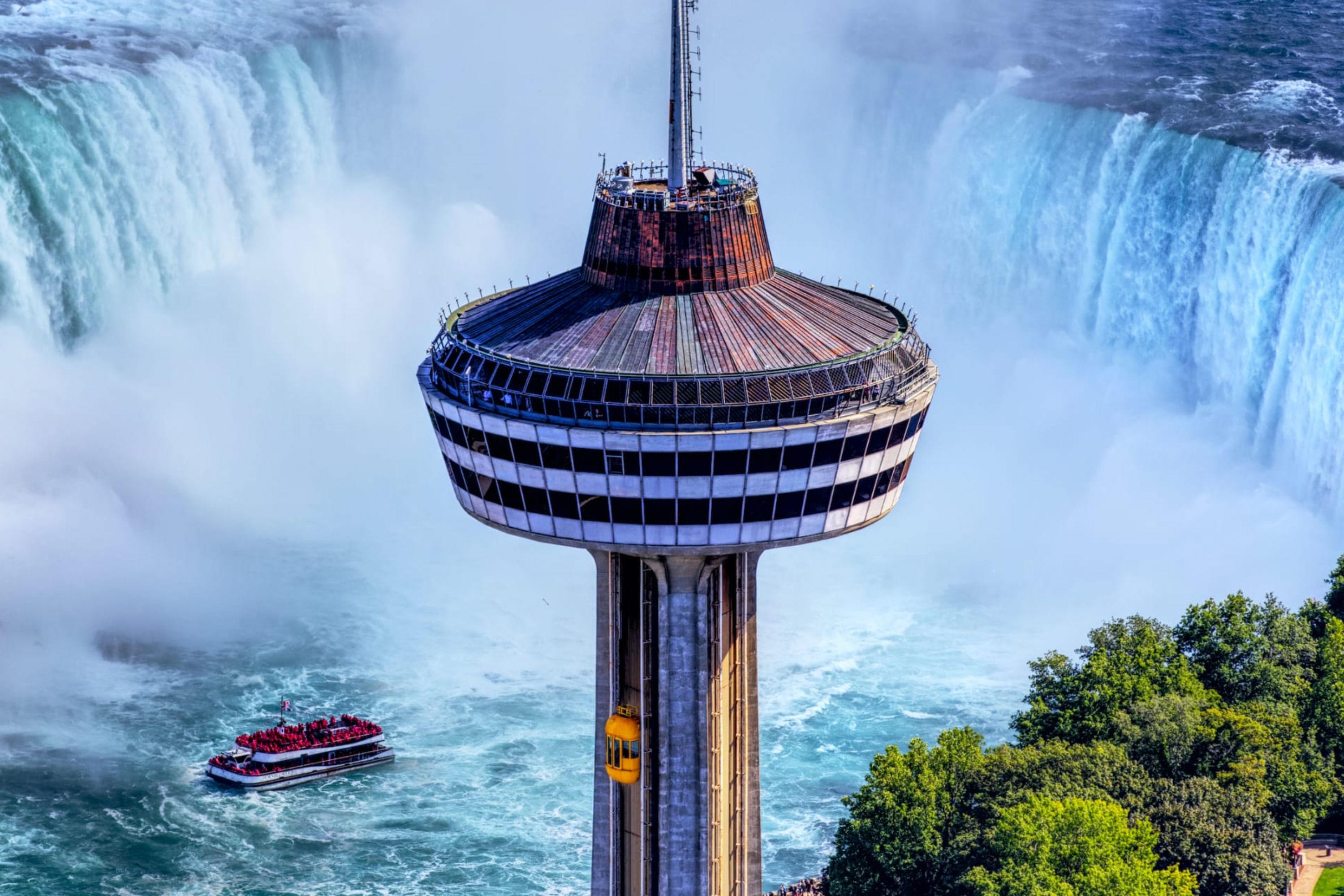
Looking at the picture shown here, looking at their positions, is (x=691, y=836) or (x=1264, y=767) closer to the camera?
(x=691, y=836)

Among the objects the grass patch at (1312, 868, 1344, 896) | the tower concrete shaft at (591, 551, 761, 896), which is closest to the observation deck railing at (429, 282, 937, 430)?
the tower concrete shaft at (591, 551, 761, 896)

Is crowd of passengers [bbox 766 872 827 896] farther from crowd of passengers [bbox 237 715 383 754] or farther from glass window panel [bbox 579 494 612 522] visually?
glass window panel [bbox 579 494 612 522]

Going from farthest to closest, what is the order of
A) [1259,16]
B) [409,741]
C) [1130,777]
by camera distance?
[1259,16], [409,741], [1130,777]

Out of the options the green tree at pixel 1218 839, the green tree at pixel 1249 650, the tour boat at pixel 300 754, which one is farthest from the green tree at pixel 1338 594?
the tour boat at pixel 300 754

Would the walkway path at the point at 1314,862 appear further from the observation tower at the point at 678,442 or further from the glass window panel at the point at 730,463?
the glass window panel at the point at 730,463

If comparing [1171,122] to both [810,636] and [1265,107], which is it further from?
[810,636]

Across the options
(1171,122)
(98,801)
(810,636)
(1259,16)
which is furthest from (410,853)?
(1259,16)
